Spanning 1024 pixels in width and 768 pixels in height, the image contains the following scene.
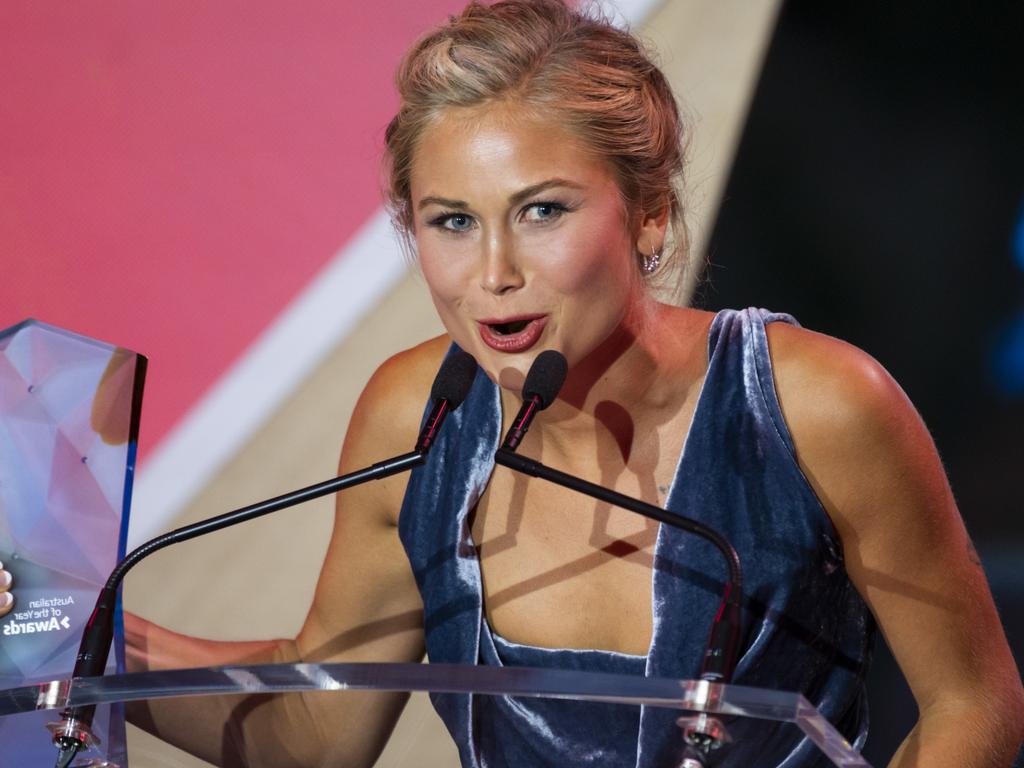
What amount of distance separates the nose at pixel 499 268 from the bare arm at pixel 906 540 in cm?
34

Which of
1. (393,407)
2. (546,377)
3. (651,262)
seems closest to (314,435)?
(393,407)

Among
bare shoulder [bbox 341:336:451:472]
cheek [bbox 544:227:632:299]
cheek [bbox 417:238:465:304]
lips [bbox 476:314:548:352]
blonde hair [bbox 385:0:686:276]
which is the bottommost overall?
bare shoulder [bbox 341:336:451:472]

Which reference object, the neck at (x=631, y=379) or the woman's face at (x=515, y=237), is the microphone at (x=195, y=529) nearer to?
the woman's face at (x=515, y=237)

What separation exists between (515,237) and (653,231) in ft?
0.70

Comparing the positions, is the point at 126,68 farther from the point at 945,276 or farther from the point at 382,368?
the point at 945,276

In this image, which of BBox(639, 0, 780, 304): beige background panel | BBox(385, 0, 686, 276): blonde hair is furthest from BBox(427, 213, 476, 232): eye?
BBox(639, 0, 780, 304): beige background panel

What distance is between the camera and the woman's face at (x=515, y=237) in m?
1.36

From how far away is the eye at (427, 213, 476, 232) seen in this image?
1397 millimetres

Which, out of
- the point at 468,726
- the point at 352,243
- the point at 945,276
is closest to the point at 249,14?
the point at 352,243

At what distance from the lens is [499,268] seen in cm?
135

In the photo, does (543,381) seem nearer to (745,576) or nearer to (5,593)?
(745,576)

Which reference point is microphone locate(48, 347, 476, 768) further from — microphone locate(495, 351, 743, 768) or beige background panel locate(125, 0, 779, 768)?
beige background panel locate(125, 0, 779, 768)

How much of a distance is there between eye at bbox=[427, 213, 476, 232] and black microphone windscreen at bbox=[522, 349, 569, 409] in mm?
193

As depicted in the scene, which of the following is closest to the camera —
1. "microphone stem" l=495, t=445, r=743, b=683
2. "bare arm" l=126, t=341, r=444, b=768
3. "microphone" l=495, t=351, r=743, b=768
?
"microphone" l=495, t=351, r=743, b=768
